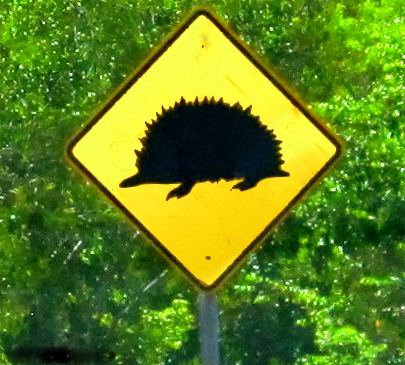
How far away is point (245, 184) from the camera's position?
9.06 ft

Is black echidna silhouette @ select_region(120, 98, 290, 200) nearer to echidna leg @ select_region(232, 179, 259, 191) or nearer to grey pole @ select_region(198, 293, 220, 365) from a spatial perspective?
echidna leg @ select_region(232, 179, 259, 191)

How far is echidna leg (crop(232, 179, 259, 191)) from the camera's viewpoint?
275 centimetres

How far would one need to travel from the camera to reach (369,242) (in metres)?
6.47

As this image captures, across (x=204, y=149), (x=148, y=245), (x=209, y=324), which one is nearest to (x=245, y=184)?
(x=204, y=149)

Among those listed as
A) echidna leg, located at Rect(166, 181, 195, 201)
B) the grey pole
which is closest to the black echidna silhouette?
echidna leg, located at Rect(166, 181, 195, 201)

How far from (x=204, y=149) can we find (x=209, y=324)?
0.61m

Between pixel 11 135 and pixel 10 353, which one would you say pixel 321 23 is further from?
pixel 10 353

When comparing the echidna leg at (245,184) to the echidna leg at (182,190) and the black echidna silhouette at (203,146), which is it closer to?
the black echidna silhouette at (203,146)

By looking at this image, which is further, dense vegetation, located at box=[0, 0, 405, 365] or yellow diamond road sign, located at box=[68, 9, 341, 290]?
dense vegetation, located at box=[0, 0, 405, 365]

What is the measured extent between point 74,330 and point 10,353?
821 mm

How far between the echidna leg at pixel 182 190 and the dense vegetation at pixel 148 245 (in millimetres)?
3493

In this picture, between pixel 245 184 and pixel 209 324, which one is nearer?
pixel 245 184

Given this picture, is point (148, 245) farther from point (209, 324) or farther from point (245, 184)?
point (245, 184)

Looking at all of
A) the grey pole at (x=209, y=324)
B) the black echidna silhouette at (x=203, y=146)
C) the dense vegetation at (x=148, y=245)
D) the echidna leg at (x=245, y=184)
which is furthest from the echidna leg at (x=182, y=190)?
the dense vegetation at (x=148, y=245)
